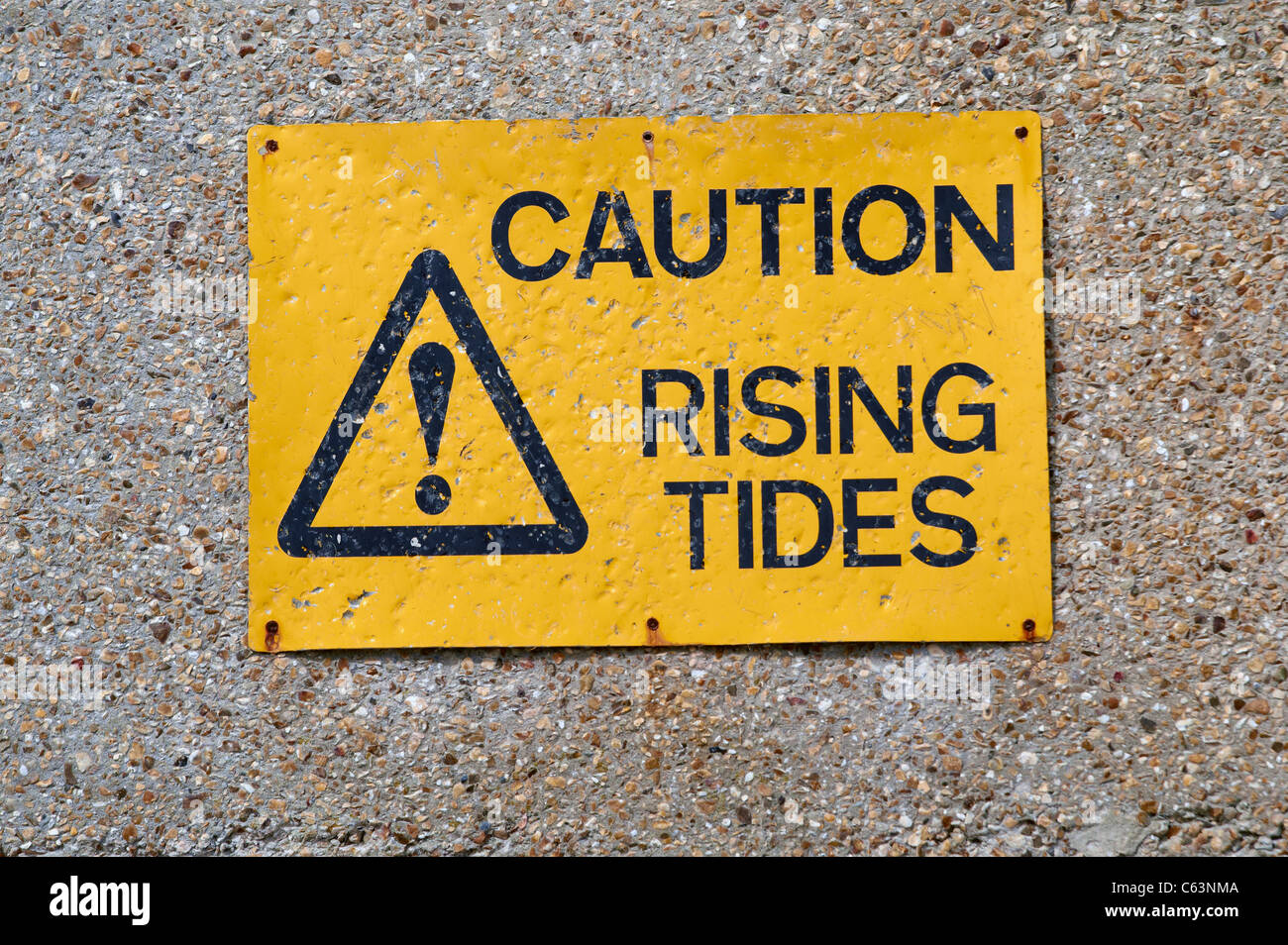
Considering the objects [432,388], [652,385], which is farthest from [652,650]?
[432,388]

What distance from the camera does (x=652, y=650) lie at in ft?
4.82

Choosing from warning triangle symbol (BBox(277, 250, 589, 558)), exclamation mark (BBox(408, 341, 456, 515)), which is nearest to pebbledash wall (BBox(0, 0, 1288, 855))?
warning triangle symbol (BBox(277, 250, 589, 558))

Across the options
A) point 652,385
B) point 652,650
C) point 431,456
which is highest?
point 652,385

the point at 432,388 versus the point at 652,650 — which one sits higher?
the point at 432,388

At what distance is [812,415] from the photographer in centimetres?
145

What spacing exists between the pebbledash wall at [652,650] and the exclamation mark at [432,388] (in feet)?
1.09

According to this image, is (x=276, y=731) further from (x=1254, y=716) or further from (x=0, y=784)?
(x=1254, y=716)

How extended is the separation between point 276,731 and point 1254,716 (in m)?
1.78

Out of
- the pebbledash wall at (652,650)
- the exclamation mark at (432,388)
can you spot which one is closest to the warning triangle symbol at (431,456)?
the exclamation mark at (432,388)

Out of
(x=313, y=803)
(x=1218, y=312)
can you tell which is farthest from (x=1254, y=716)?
(x=313, y=803)

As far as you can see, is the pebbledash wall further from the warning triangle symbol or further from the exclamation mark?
the exclamation mark

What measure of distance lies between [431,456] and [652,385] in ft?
1.40

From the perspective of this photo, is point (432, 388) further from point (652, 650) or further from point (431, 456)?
point (652, 650)

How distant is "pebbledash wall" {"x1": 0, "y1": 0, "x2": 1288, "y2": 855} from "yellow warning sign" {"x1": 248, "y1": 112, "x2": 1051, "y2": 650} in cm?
6
